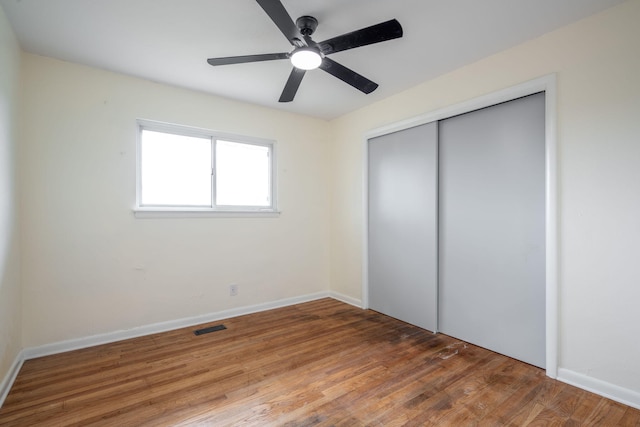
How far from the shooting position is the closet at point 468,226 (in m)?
2.32

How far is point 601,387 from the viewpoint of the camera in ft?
6.30

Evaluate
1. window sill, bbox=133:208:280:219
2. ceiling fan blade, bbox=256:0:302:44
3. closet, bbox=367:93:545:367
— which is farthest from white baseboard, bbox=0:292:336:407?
ceiling fan blade, bbox=256:0:302:44

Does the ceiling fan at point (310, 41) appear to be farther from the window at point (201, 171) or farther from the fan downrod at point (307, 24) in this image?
the window at point (201, 171)

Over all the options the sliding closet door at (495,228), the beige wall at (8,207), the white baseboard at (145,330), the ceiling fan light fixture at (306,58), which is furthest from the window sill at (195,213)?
the sliding closet door at (495,228)

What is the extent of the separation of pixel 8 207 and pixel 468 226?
3578 millimetres

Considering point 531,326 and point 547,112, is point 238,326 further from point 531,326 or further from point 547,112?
point 547,112

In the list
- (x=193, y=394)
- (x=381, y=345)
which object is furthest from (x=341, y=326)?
(x=193, y=394)

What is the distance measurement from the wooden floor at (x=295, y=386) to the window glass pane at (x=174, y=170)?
1375 mm

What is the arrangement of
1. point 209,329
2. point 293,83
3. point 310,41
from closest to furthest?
point 310,41, point 293,83, point 209,329

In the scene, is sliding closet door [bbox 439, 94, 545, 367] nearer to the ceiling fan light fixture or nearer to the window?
the ceiling fan light fixture

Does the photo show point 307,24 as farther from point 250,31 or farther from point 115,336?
point 115,336

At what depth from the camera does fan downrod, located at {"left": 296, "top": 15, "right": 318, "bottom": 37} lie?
6.34 ft

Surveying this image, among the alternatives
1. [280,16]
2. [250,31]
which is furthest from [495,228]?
[250,31]

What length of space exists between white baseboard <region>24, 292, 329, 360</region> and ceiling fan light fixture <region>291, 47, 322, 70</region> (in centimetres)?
266
